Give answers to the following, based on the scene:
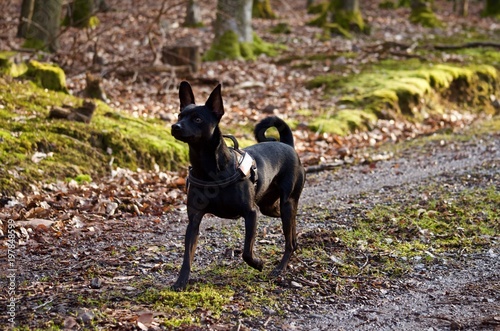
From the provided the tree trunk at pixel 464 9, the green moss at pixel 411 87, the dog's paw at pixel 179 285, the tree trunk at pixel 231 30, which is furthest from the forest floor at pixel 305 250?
the tree trunk at pixel 464 9

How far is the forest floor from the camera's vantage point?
5.07 meters

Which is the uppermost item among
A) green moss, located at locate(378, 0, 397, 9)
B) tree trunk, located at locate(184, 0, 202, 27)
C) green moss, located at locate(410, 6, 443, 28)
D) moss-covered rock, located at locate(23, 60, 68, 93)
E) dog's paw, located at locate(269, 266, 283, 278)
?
green moss, located at locate(378, 0, 397, 9)

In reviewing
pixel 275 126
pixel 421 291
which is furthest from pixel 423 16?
pixel 421 291

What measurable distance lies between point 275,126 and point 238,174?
46.0 inches

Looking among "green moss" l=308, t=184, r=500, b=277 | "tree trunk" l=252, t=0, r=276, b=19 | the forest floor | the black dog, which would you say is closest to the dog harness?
the black dog

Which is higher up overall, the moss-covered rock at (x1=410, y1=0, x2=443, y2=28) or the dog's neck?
the moss-covered rock at (x1=410, y1=0, x2=443, y2=28)

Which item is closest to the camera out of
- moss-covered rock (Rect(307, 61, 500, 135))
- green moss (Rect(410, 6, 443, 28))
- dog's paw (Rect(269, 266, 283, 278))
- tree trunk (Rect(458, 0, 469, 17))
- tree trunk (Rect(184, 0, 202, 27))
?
dog's paw (Rect(269, 266, 283, 278))

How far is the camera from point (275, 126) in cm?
626

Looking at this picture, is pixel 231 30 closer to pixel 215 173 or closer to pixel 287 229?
pixel 287 229

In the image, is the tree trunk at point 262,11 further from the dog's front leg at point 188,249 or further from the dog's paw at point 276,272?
the dog's front leg at point 188,249

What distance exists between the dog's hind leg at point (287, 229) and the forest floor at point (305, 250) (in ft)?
0.34

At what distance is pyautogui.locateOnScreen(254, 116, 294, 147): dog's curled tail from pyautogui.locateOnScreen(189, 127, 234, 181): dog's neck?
3.42 feet

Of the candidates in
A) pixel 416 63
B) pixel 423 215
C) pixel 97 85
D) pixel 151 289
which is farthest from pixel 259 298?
pixel 416 63

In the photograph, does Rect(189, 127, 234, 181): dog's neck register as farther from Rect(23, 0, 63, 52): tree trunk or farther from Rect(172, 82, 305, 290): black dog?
Rect(23, 0, 63, 52): tree trunk
